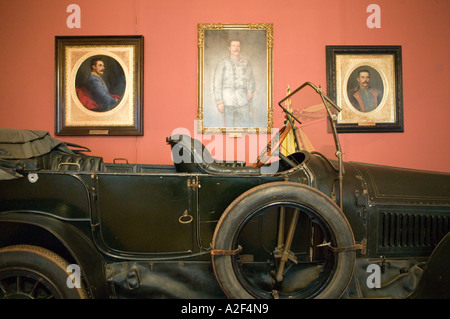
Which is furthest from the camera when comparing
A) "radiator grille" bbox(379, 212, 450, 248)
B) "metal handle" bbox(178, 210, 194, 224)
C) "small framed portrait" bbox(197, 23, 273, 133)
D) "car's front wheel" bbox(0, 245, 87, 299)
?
"small framed portrait" bbox(197, 23, 273, 133)

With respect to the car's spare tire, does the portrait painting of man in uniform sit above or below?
above

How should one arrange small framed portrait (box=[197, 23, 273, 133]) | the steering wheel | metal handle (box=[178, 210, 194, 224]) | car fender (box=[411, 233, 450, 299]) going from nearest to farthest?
car fender (box=[411, 233, 450, 299]) → metal handle (box=[178, 210, 194, 224]) → the steering wheel → small framed portrait (box=[197, 23, 273, 133])

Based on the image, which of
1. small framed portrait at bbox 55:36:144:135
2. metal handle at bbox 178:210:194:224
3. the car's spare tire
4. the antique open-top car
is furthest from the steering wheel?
small framed portrait at bbox 55:36:144:135

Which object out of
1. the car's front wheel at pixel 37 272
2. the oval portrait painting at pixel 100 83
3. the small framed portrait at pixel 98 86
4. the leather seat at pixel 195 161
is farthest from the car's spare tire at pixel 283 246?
the oval portrait painting at pixel 100 83

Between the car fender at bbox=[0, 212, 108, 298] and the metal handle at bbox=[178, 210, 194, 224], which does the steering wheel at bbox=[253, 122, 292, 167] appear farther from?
the car fender at bbox=[0, 212, 108, 298]

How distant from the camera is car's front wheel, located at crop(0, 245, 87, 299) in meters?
1.37

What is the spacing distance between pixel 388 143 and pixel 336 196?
6.16ft

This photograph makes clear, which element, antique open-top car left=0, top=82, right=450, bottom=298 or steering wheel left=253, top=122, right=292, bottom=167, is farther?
steering wheel left=253, top=122, right=292, bottom=167

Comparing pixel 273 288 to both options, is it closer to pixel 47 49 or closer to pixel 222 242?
pixel 222 242

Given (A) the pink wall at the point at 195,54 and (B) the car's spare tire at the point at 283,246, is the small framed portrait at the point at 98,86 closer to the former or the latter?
(A) the pink wall at the point at 195,54

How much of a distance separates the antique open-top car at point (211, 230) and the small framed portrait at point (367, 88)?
1.37 meters

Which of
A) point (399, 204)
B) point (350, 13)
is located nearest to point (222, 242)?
point (399, 204)

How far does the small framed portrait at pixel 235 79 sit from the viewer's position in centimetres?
299

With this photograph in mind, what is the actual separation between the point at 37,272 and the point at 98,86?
7.35 feet
